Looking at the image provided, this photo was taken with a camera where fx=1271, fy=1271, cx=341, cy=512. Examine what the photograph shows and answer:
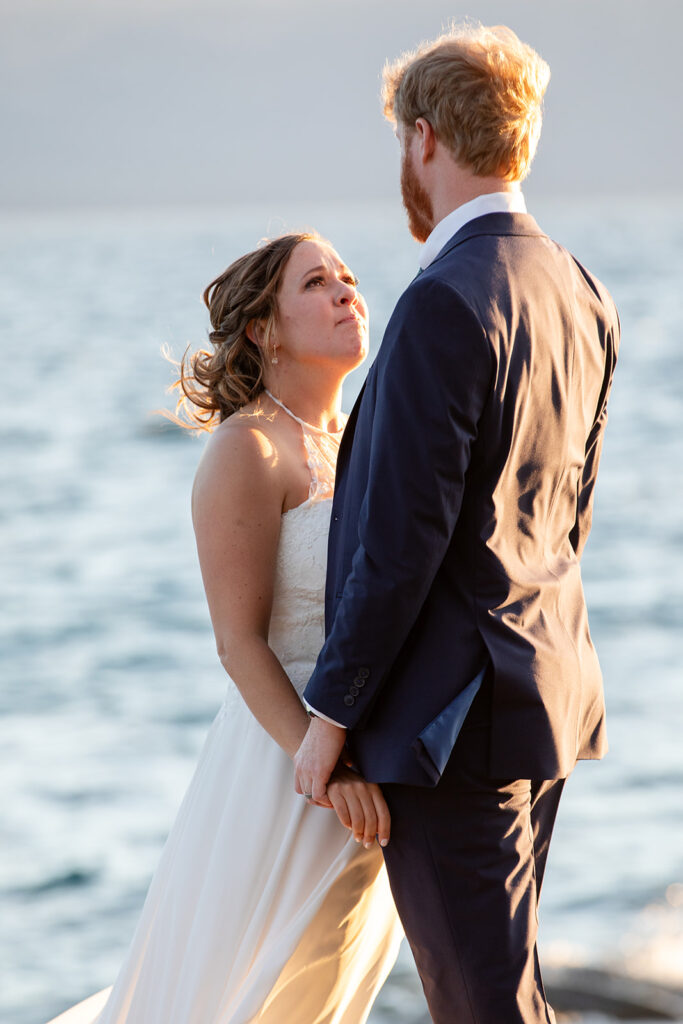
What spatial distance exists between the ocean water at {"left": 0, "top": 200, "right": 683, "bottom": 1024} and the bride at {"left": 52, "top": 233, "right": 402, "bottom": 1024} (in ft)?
0.89

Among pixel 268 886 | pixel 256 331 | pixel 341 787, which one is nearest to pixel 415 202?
pixel 256 331

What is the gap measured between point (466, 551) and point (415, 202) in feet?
1.82

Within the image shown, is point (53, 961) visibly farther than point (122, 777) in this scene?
No

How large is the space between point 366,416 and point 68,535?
12.1 metres

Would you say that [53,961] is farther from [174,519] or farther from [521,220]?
[174,519]

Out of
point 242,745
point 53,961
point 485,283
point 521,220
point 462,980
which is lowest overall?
point 53,961

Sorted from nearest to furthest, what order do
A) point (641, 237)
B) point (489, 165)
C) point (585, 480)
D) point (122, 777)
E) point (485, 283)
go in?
1. point (485, 283)
2. point (489, 165)
3. point (585, 480)
4. point (122, 777)
5. point (641, 237)

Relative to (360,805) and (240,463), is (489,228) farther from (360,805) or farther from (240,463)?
(360,805)

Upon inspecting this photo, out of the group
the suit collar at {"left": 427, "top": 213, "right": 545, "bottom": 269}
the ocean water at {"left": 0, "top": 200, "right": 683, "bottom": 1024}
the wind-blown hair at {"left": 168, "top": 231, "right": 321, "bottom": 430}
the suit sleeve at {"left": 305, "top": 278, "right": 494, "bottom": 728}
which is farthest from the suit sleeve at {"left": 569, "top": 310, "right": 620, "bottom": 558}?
the ocean water at {"left": 0, "top": 200, "right": 683, "bottom": 1024}

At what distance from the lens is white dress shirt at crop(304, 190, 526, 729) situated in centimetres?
183

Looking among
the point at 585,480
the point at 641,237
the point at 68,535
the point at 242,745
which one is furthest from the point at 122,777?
the point at 641,237

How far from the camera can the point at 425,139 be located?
1.84 m

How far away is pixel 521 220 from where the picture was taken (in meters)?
1.85

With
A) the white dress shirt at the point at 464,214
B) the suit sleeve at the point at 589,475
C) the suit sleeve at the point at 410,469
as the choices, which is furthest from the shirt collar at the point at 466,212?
the suit sleeve at the point at 589,475
